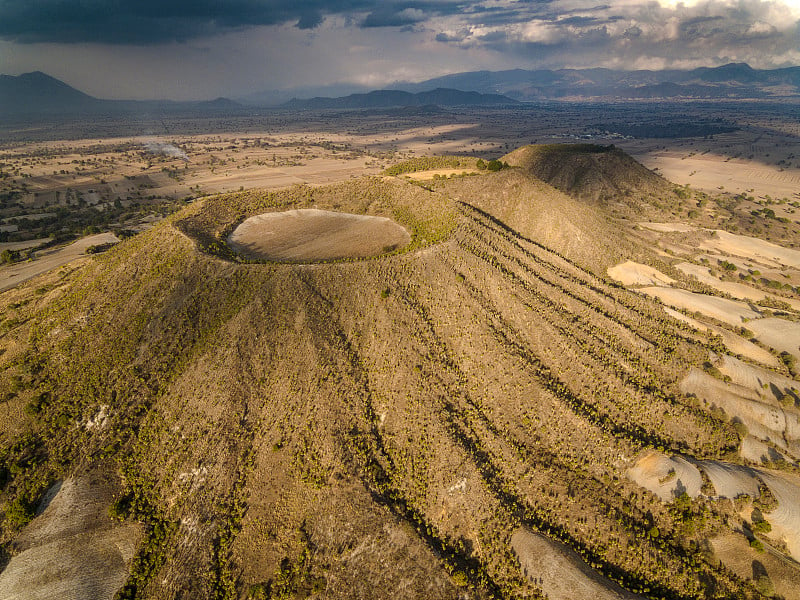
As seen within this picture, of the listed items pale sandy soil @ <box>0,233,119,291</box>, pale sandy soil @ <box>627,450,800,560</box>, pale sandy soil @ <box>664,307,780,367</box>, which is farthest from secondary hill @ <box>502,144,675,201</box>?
pale sandy soil @ <box>0,233,119,291</box>

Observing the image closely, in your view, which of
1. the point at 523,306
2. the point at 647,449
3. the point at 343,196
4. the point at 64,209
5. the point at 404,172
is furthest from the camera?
the point at 64,209

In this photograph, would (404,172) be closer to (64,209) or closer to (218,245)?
(218,245)

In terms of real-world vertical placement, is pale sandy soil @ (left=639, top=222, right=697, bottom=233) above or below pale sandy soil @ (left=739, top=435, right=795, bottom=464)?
above

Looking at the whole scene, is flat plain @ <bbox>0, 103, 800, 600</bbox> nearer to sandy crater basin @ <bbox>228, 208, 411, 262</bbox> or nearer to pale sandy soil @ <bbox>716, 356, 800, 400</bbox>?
pale sandy soil @ <bbox>716, 356, 800, 400</bbox>

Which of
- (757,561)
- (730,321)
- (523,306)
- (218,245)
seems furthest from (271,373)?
(730,321)

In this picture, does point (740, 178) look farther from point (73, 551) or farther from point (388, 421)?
point (73, 551)

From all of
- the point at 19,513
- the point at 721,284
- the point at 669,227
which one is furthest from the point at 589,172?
the point at 19,513

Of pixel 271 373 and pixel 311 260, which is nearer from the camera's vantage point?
pixel 271 373
